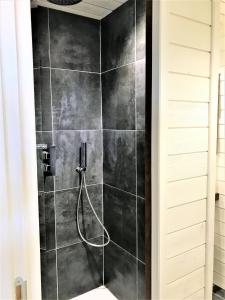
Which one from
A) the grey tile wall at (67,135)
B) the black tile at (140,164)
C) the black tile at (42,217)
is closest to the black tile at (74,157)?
the grey tile wall at (67,135)

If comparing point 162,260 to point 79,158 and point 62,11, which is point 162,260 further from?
point 62,11

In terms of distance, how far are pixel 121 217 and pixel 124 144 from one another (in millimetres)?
605

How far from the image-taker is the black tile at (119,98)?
5.80 feet

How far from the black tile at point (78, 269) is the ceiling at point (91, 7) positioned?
1935 mm

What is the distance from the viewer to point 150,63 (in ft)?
3.88

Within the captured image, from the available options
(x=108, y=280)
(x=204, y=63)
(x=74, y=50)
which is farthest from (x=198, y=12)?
(x=108, y=280)

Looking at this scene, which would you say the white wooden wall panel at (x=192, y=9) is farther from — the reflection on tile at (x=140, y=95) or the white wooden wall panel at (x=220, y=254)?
the white wooden wall panel at (x=220, y=254)

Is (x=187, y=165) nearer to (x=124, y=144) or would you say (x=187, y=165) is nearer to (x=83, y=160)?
(x=124, y=144)

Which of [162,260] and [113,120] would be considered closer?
[162,260]

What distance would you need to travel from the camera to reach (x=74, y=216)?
6.79ft

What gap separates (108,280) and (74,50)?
2.05 meters

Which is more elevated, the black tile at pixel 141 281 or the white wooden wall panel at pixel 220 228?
the white wooden wall panel at pixel 220 228

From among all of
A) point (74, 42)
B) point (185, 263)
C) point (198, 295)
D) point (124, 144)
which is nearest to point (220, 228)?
point (198, 295)

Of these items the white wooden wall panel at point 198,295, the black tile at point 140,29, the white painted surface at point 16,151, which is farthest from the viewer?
the black tile at point 140,29
